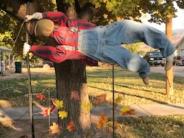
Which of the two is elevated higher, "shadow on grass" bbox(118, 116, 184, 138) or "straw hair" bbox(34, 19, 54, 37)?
"straw hair" bbox(34, 19, 54, 37)

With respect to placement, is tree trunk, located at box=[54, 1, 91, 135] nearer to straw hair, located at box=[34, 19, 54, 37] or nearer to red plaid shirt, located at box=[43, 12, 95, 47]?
straw hair, located at box=[34, 19, 54, 37]

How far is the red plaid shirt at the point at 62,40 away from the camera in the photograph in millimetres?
6859

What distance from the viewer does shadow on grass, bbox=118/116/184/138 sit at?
35.0ft

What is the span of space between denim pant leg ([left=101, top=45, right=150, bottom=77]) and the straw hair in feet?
3.07

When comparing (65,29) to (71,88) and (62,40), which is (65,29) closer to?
(62,40)

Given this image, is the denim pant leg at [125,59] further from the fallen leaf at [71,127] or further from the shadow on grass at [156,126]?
the shadow on grass at [156,126]

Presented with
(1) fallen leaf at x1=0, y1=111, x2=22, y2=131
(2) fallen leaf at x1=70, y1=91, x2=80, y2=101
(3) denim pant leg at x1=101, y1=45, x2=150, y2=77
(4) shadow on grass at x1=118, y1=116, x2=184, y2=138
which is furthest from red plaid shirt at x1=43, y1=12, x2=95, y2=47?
(1) fallen leaf at x1=0, y1=111, x2=22, y2=131

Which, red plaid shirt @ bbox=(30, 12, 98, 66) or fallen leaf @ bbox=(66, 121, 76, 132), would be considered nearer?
red plaid shirt @ bbox=(30, 12, 98, 66)

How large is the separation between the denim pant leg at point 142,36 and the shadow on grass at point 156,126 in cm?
428

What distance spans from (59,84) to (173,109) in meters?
5.77

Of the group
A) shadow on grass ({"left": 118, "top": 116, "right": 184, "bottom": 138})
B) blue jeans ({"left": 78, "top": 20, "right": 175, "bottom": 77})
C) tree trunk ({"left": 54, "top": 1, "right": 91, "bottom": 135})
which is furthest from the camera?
shadow on grass ({"left": 118, "top": 116, "right": 184, "bottom": 138})

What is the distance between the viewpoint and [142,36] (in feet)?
21.4

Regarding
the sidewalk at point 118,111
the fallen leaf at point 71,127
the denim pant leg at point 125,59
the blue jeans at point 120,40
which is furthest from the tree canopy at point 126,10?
the sidewalk at point 118,111

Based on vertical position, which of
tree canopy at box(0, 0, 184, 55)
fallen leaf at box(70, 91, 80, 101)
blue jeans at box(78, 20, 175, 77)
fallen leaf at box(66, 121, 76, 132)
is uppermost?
tree canopy at box(0, 0, 184, 55)
